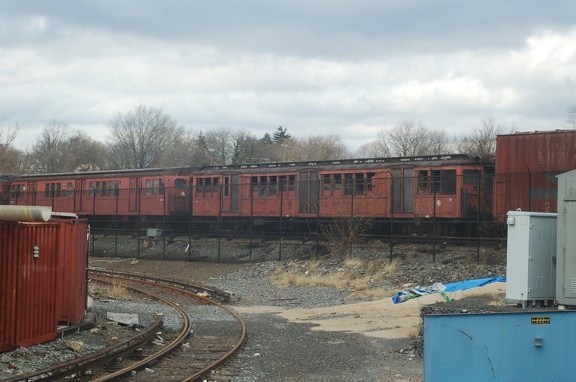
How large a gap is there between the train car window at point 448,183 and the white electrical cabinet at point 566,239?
649 inches

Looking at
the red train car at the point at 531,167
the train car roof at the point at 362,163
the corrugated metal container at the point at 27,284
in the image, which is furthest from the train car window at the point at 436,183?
the corrugated metal container at the point at 27,284

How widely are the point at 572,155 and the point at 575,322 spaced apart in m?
18.6

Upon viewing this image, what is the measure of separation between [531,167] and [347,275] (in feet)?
26.6

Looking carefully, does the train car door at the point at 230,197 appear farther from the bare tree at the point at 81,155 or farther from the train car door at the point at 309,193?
the bare tree at the point at 81,155

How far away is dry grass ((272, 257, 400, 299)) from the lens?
24859mm

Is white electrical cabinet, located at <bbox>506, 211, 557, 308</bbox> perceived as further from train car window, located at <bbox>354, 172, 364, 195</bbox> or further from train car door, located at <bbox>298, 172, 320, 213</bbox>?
train car door, located at <bbox>298, 172, 320, 213</bbox>

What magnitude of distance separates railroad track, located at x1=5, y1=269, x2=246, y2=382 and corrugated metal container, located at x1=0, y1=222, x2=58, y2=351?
1216mm

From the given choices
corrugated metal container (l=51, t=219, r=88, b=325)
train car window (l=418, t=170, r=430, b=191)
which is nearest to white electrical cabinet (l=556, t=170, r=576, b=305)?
corrugated metal container (l=51, t=219, r=88, b=325)

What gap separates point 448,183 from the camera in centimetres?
2938

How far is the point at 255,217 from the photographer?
36156 mm

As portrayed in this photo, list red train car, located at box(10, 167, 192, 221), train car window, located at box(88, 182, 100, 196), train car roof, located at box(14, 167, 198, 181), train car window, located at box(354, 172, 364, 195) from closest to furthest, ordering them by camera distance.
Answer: train car window, located at box(354, 172, 364, 195) → red train car, located at box(10, 167, 192, 221) → train car roof, located at box(14, 167, 198, 181) → train car window, located at box(88, 182, 100, 196)

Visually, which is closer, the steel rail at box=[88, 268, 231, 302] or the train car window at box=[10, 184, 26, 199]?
the steel rail at box=[88, 268, 231, 302]

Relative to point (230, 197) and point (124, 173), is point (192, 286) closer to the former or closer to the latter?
point (230, 197)

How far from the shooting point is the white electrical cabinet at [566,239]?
40.4 ft
